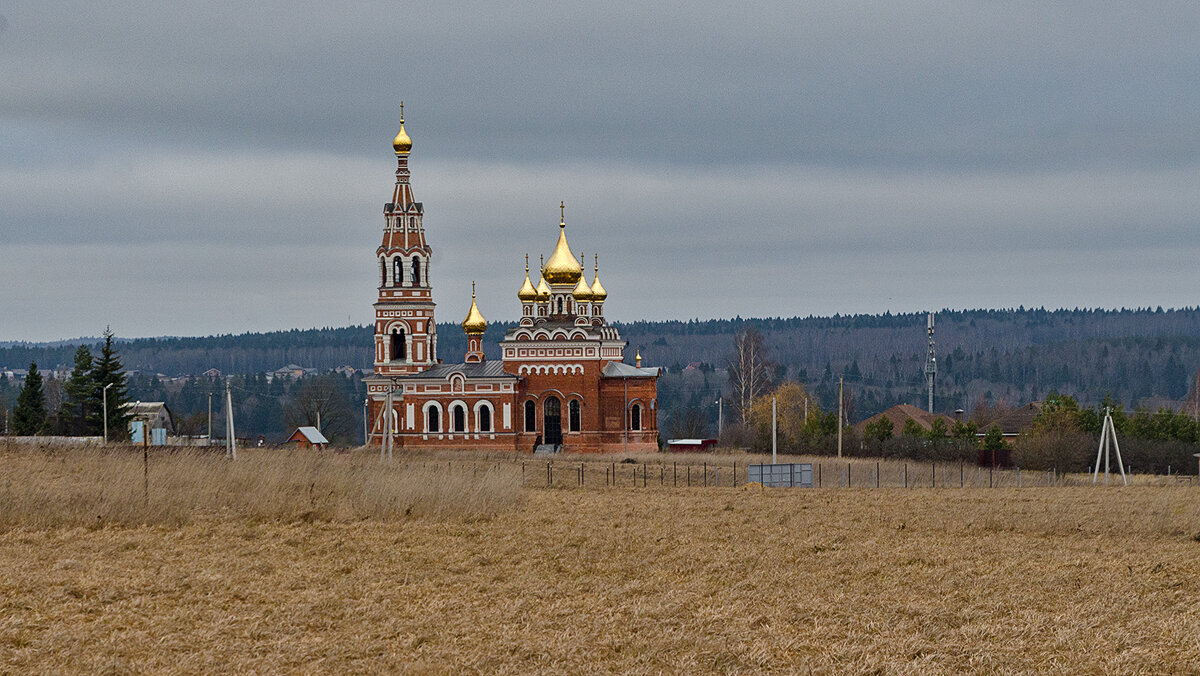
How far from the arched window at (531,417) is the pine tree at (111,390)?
609 inches

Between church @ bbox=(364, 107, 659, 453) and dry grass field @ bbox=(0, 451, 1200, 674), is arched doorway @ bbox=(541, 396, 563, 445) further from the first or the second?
dry grass field @ bbox=(0, 451, 1200, 674)

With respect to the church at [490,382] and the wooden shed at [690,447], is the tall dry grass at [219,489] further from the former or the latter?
the wooden shed at [690,447]

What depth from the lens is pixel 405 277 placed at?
64.1 metres

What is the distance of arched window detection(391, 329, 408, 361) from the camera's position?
65.0 m

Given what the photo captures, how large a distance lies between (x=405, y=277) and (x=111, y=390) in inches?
530

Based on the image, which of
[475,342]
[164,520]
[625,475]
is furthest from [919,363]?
[164,520]

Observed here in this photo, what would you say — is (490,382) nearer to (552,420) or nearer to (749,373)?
(552,420)

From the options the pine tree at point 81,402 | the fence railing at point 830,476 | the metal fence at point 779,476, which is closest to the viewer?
the fence railing at point 830,476

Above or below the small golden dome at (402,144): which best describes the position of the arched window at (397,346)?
below

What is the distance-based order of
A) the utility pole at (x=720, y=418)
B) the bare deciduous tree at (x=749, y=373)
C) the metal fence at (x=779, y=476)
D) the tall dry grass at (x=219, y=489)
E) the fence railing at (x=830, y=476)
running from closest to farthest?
the tall dry grass at (x=219, y=489) < the fence railing at (x=830, y=476) < the metal fence at (x=779, y=476) < the utility pole at (x=720, y=418) < the bare deciduous tree at (x=749, y=373)

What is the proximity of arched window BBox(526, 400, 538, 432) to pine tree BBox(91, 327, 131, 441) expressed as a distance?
1546 cm

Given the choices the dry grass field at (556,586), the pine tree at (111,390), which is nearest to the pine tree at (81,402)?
the pine tree at (111,390)

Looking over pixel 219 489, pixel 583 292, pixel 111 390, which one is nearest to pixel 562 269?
pixel 583 292

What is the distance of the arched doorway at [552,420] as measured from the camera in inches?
2493
